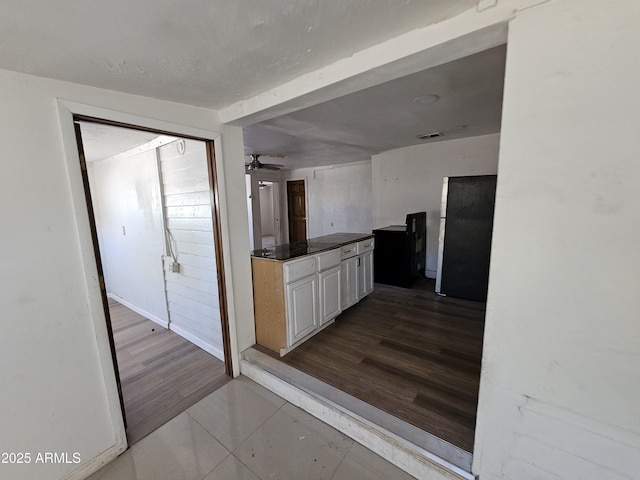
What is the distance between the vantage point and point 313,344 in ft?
8.13

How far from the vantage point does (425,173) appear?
4234 millimetres

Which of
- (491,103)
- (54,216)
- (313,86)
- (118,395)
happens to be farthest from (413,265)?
(54,216)

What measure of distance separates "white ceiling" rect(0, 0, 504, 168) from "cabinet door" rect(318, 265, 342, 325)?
1.68 m

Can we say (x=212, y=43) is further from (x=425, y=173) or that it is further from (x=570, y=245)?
(x=425, y=173)

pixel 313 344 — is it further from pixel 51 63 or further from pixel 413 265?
pixel 51 63

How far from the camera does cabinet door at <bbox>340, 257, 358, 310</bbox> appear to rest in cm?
298

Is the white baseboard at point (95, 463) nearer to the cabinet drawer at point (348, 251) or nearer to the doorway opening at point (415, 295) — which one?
the doorway opening at point (415, 295)

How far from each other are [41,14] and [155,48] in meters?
0.35

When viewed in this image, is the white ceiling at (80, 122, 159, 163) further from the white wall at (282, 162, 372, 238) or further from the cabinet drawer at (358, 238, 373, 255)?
the white wall at (282, 162, 372, 238)

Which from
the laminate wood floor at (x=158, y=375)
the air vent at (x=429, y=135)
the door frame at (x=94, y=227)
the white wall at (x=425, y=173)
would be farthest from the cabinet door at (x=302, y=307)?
the white wall at (x=425, y=173)

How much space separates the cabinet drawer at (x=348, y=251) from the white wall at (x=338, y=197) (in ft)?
8.36

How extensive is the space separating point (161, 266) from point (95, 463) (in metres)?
1.88

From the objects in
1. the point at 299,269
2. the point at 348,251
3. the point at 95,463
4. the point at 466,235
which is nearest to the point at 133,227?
the point at 299,269

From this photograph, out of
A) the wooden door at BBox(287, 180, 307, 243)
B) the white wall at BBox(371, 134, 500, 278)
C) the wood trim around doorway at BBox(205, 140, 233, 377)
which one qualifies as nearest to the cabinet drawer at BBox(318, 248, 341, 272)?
the wood trim around doorway at BBox(205, 140, 233, 377)
